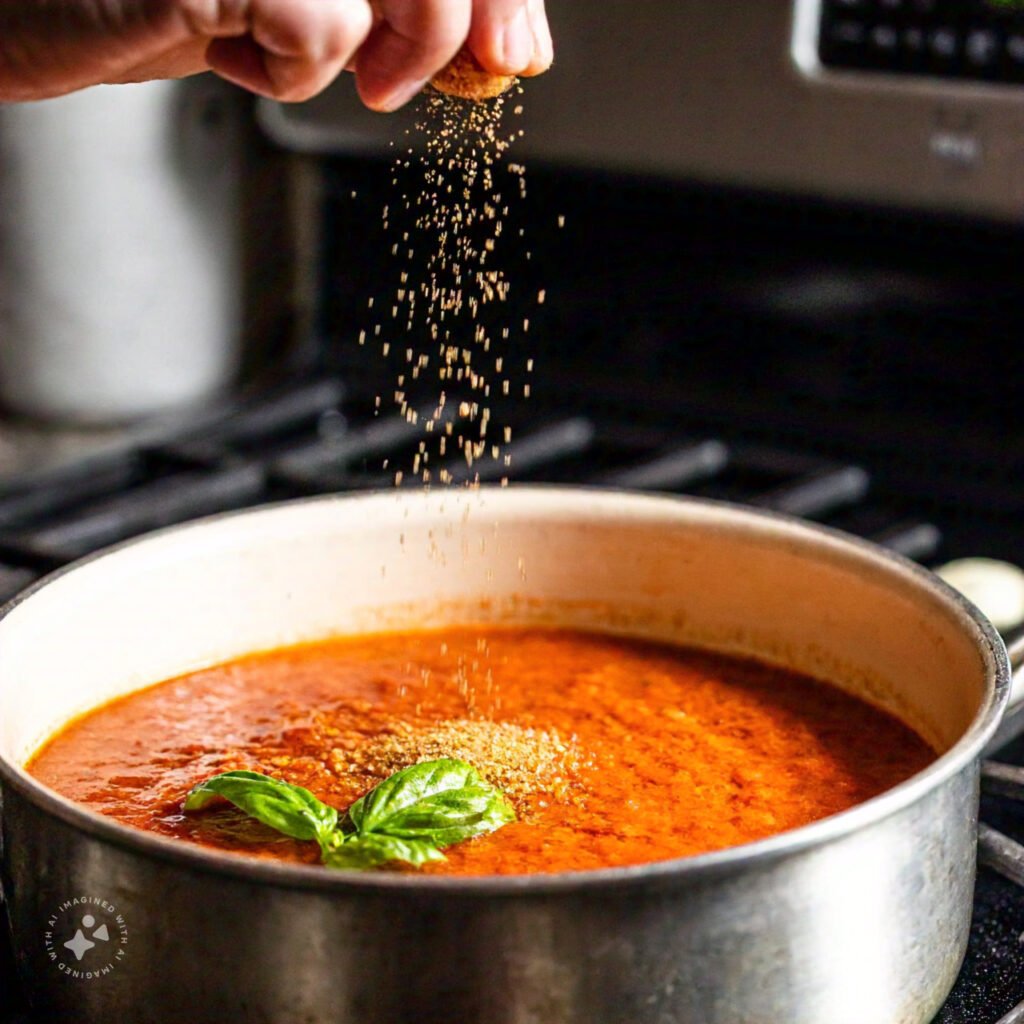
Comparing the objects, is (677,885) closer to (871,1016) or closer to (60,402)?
(871,1016)

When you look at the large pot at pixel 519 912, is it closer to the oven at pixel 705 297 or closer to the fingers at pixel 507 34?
the oven at pixel 705 297

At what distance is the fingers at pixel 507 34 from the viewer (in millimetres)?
810

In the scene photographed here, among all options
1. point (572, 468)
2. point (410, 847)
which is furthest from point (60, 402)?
point (410, 847)

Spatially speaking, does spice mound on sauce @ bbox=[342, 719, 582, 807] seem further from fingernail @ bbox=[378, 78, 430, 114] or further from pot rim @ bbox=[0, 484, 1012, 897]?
fingernail @ bbox=[378, 78, 430, 114]

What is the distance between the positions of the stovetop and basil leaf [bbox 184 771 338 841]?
0.41m

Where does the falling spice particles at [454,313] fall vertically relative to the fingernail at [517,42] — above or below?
below

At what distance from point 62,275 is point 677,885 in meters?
1.18

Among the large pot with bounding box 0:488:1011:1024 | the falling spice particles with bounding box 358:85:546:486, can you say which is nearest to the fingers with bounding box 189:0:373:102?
the large pot with bounding box 0:488:1011:1024

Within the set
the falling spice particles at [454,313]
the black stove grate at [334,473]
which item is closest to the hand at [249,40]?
the black stove grate at [334,473]

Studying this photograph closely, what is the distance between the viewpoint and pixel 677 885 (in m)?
0.61

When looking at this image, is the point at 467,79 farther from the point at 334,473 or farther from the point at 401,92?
the point at 334,473

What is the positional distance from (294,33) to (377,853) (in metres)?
0.38

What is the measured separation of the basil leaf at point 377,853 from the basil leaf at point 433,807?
0.01 meters

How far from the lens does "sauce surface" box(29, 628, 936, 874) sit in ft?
2.84
